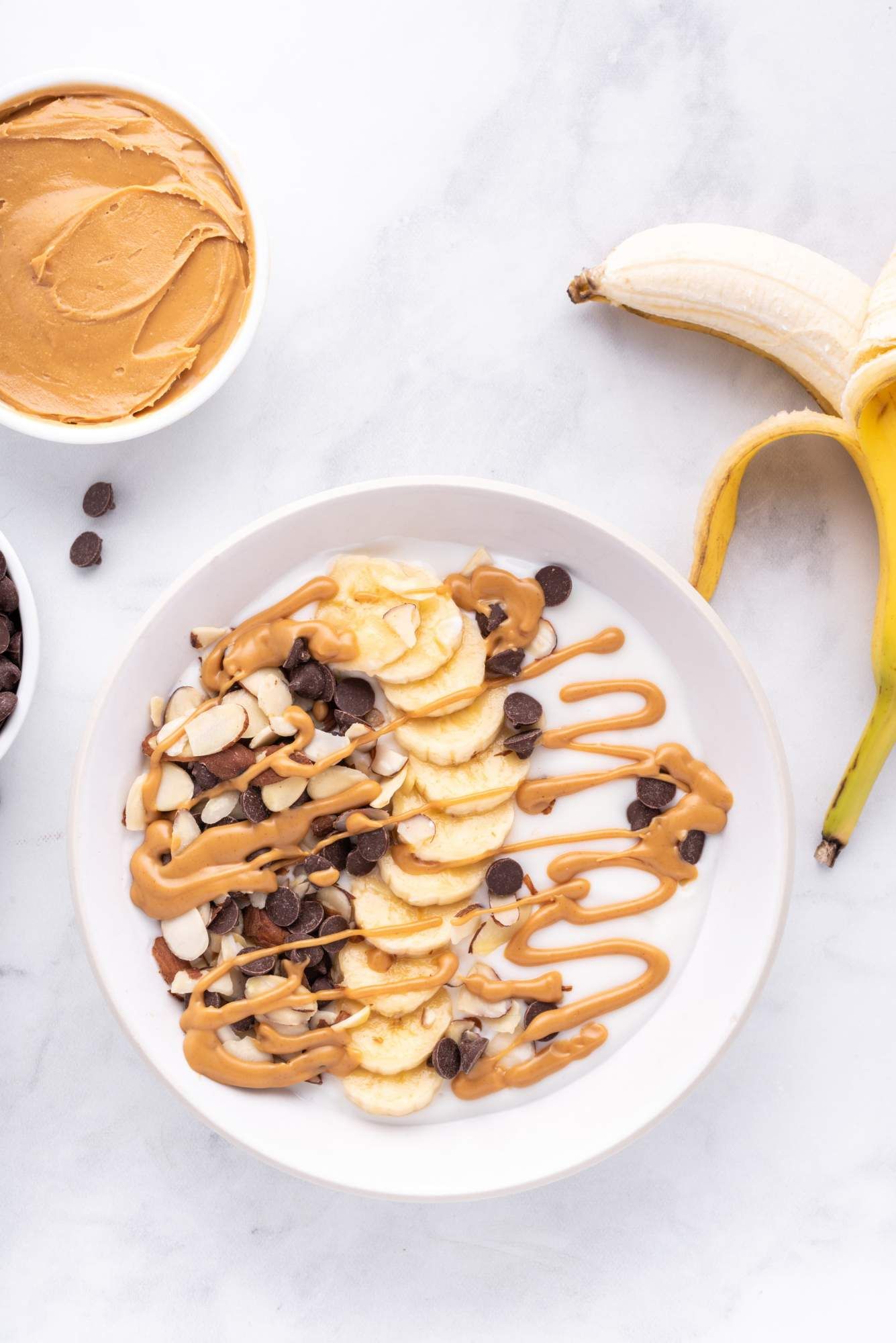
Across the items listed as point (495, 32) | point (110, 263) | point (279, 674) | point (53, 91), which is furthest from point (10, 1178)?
point (495, 32)

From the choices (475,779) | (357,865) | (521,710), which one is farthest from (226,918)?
(521,710)

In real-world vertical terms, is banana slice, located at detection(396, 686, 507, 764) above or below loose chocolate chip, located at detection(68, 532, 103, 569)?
below

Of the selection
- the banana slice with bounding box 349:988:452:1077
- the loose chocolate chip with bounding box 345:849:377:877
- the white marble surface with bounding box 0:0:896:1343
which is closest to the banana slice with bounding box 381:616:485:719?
the loose chocolate chip with bounding box 345:849:377:877

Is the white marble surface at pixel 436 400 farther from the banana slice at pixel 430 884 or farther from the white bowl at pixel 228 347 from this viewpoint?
the banana slice at pixel 430 884

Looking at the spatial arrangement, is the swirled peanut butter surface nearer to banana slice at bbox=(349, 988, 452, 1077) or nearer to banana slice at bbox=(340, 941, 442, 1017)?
banana slice at bbox=(340, 941, 442, 1017)

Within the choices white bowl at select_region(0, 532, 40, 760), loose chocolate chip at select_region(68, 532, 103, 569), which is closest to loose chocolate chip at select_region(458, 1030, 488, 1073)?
white bowl at select_region(0, 532, 40, 760)

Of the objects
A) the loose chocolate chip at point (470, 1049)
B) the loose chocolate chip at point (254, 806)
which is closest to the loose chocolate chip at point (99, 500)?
the loose chocolate chip at point (254, 806)

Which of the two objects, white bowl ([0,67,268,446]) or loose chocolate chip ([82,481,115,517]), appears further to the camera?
loose chocolate chip ([82,481,115,517])

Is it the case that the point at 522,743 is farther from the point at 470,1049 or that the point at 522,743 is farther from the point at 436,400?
the point at 436,400

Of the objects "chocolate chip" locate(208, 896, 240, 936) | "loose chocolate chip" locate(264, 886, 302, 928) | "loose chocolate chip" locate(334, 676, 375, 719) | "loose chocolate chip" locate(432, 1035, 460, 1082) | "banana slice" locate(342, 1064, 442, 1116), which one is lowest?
"banana slice" locate(342, 1064, 442, 1116)
